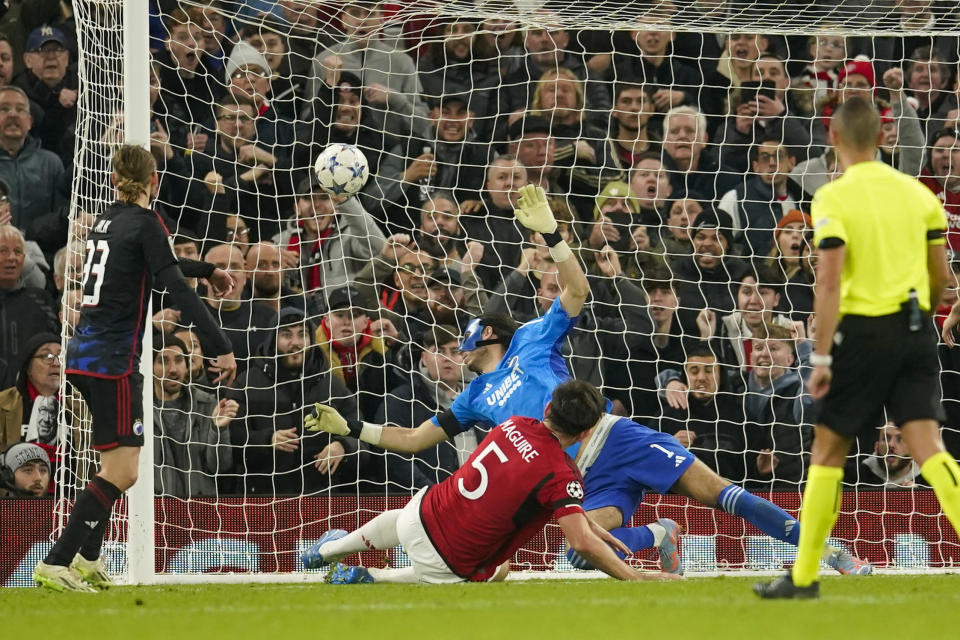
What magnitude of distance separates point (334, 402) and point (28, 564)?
224 centimetres

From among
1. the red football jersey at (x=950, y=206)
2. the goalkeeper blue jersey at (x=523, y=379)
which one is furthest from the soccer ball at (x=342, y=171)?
the red football jersey at (x=950, y=206)

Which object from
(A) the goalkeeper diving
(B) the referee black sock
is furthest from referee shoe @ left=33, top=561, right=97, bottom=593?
(A) the goalkeeper diving

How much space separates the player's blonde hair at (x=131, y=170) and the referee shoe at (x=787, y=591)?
11.0ft

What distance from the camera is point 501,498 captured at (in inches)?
223

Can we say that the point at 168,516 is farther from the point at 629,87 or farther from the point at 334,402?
the point at 629,87

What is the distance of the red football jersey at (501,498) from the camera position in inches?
219

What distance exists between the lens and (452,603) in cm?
471

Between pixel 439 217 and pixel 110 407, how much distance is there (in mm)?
4142

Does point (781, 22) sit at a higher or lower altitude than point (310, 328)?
higher

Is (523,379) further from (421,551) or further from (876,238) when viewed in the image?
(876,238)

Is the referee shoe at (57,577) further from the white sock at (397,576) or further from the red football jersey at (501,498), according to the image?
the red football jersey at (501,498)

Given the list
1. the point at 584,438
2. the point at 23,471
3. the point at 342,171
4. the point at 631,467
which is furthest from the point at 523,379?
the point at 23,471

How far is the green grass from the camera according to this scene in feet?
12.1

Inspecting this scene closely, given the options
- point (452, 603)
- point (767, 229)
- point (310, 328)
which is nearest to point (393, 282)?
point (310, 328)
